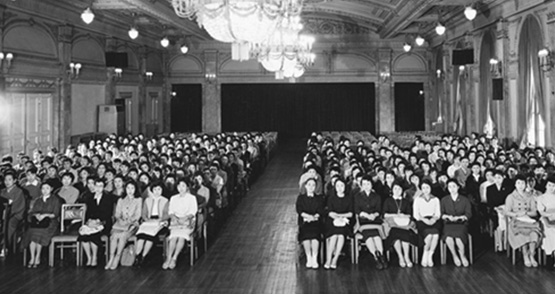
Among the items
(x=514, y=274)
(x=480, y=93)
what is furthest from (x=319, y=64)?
(x=514, y=274)

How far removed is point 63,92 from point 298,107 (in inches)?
555

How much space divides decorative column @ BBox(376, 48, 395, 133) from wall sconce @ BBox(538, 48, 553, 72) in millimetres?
14055

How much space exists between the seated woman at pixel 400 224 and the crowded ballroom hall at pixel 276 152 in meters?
0.03

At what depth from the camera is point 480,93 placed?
18.7 m

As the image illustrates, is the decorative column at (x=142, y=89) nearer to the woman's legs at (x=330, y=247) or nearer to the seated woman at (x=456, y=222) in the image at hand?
the woman's legs at (x=330, y=247)

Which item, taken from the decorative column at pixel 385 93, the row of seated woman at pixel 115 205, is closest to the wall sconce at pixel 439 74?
the decorative column at pixel 385 93

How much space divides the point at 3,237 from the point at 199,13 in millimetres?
4496

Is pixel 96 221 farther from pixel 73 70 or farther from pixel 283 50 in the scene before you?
pixel 73 70

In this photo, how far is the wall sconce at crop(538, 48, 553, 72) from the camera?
42.4ft

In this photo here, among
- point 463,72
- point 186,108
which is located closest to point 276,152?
point 186,108

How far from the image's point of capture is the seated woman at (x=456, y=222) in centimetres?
776

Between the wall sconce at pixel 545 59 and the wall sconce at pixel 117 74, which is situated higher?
the wall sconce at pixel 117 74

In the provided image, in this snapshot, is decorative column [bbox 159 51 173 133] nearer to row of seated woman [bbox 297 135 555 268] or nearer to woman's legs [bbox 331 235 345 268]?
row of seated woman [bbox 297 135 555 268]

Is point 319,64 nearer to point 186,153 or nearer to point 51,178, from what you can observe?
point 186,153
